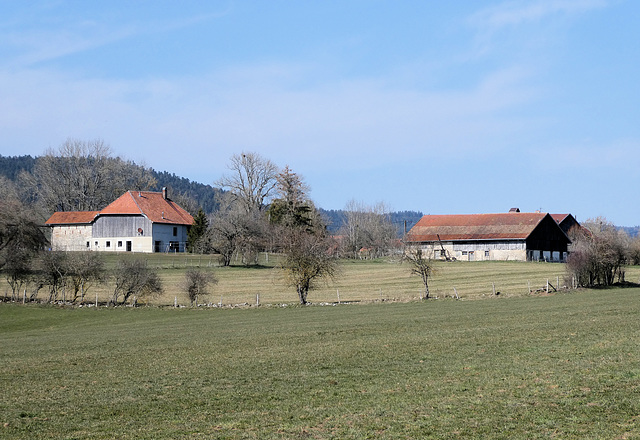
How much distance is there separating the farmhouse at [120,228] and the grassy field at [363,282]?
983 cm

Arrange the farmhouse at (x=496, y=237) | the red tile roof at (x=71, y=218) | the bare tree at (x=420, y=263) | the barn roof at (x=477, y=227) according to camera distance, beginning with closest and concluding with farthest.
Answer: the bare tree at (x=420, y=263) → the farmhouse at (x=496, y=237) → the barn roof at (x=477, y=227) → the red tile roof at (x=71, y=218)

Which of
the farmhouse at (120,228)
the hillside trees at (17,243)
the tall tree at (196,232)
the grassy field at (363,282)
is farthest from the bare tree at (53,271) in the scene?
the farmhouse at (120,228)

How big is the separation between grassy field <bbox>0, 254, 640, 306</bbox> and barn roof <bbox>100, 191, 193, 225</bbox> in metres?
11.5

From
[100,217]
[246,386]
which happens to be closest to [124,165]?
[100,217]

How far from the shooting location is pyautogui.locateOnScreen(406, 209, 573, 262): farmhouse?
9750 cm

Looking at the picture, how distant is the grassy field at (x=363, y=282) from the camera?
58875 mm

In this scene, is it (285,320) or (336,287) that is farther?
(336,287)

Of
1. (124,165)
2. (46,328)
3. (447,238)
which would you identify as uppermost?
(124,165)

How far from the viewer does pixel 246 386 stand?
17.5 meters

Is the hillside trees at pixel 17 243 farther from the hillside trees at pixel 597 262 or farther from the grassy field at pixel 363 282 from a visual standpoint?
the hillside trees at pixel 597 262

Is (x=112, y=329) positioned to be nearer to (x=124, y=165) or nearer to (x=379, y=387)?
(x=379, y=387)

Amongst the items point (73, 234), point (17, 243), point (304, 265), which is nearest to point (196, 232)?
point (73, 234)

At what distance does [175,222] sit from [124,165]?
3126 cm

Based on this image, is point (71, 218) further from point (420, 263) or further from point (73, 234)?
point (420, 263)
